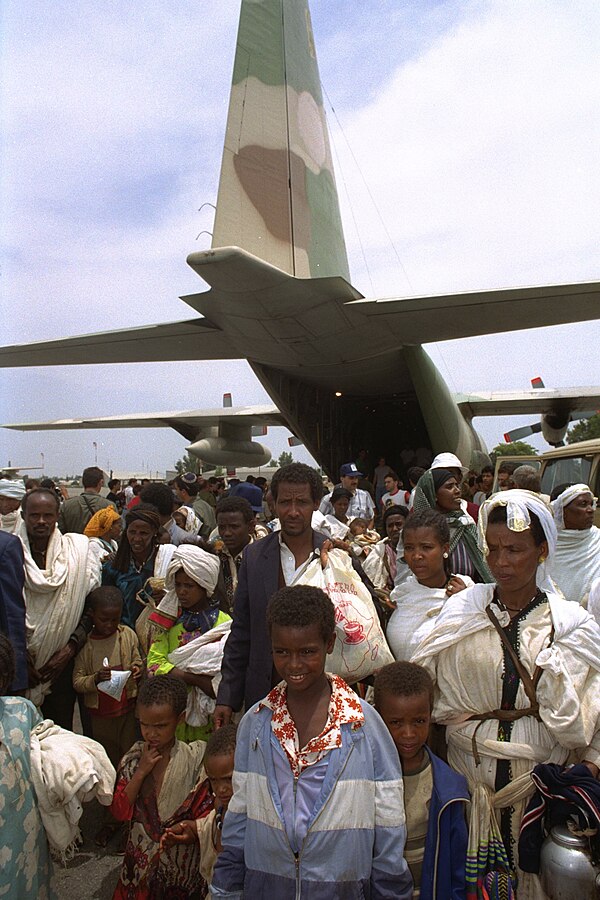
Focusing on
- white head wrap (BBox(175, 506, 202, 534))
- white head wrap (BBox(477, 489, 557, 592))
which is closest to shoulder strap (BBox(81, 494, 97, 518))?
white head wrap (BBox(175, 506, 202, 534))

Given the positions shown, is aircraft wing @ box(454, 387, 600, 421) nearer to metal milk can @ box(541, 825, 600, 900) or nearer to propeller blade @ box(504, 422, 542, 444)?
propeller blade @ box(504, 422, 542, 444)

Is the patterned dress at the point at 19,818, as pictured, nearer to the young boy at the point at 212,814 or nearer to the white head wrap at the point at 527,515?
the young boy at the point at 212,814

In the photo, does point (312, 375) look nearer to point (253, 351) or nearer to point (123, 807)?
point (253, 351)

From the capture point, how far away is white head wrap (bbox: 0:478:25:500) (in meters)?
3.69

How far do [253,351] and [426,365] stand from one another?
3742 mm

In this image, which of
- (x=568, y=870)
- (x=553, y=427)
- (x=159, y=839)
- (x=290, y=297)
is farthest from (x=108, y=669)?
(x=553, y=427)

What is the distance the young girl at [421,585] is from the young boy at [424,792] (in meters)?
0.52

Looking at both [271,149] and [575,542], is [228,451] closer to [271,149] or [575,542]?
[271,149]

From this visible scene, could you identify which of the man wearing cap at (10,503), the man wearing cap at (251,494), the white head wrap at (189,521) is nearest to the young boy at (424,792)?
the man wearing cap at (251,494)

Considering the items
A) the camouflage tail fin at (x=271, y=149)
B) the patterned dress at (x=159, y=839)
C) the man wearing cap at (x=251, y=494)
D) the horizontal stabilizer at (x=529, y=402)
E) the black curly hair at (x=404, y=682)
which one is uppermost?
the camouflage tail fin at (x=271, y=149)

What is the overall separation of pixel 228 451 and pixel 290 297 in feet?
30.0

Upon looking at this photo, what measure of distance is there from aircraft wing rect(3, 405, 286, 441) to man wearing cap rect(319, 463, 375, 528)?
11.7m

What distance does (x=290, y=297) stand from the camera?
9.77 metres

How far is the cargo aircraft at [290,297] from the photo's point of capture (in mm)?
9328
